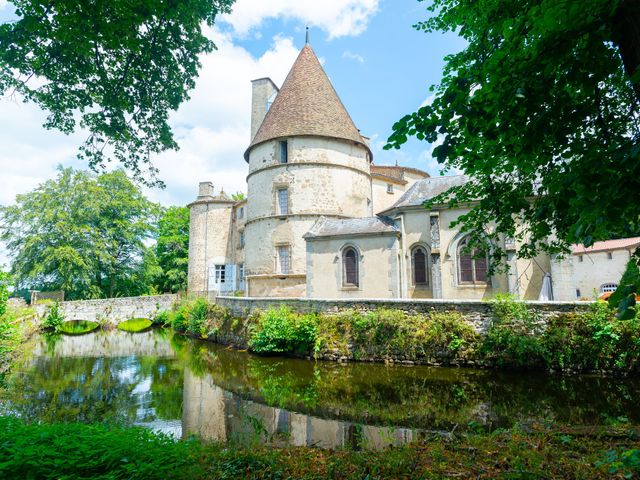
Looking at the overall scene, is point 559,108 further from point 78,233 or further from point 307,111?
point 78,233

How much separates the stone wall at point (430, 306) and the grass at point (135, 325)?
1441 centimetres

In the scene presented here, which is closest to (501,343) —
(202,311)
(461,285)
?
(461,285)

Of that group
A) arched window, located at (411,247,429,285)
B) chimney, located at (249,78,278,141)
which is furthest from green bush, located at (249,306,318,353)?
chimney, located at (249,78,278,141)


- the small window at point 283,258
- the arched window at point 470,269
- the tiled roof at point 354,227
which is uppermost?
the tiled roof at point 354,227

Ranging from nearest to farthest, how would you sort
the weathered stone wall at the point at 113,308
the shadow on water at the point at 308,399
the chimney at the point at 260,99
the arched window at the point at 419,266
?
the shadow on water at the point at 308,399 → the arched window at the point at 419,266 → the weathered stone wall at the point at 113,308 → the chimney at the point at 260,99

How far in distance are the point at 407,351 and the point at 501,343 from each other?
278cm

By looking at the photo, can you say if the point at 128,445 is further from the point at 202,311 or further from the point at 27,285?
the point at 27,285

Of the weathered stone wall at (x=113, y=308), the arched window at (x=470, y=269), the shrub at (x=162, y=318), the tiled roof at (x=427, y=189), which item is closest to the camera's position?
the arched window at (x=470, y=269)

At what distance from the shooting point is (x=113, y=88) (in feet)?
18.3

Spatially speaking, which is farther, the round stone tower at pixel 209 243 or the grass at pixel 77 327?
the round stone tower at pixel 209 243

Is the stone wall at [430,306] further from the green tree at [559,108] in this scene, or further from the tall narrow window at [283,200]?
the green tree at [559,108]

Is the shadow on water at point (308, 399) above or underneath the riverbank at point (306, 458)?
underneath

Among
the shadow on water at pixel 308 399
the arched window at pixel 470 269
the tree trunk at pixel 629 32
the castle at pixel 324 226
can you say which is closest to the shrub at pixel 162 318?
the castle at pixel 324 226

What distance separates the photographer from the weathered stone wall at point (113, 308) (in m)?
25.0
